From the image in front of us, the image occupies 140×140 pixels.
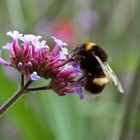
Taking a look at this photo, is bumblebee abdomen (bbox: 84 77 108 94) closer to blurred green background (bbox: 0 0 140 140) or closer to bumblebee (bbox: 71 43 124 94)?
bumblebee (bbox: 71 43 124 94)

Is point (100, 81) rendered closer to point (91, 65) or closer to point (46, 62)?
point (91, 65)

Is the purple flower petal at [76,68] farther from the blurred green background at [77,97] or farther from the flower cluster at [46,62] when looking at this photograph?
the blurred green background at [77,97]

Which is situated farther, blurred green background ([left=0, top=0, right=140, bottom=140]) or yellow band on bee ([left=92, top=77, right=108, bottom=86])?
blurred green background ([left=0, top=0, right=140, bottom=140])

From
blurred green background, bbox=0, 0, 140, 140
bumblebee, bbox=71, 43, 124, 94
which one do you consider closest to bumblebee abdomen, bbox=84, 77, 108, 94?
bumblebee, bbox=71, 43, 124, 94

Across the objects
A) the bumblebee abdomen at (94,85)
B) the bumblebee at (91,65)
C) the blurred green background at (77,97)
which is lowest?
the blurred green background at (77,97)

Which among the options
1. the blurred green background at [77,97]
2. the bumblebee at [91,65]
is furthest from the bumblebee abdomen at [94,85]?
the blurred green background at [77,97]

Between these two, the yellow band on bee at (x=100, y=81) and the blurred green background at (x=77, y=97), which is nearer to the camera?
the yellow band on bee at (x=100, y=81)
